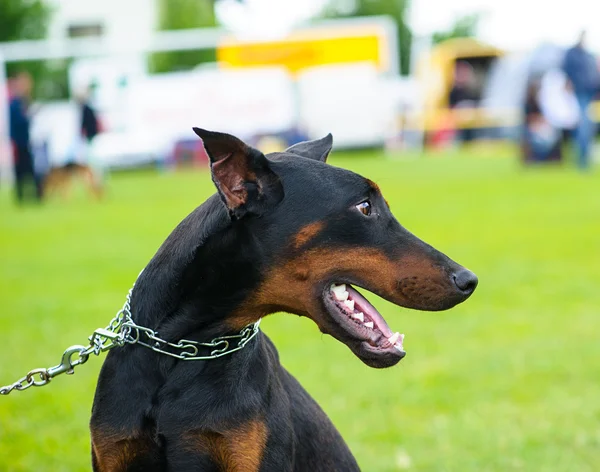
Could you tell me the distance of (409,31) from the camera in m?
67.7

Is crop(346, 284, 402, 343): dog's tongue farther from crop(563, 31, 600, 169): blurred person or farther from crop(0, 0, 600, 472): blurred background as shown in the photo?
crop(563, 31, 600, 169): blurred person

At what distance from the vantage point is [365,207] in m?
3.36

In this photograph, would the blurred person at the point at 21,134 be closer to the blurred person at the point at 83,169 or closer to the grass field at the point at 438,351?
the blurred person at the point at 83,169

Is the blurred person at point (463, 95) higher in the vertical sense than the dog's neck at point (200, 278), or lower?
lower

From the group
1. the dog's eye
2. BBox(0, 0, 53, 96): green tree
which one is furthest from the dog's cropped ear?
BBox(0, 0, 53, 96): green tree

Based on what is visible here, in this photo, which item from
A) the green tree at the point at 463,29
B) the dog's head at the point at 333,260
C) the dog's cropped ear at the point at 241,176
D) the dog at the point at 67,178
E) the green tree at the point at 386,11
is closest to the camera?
the dog's cropped ear at the point at 241,176

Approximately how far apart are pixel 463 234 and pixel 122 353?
9.37 m

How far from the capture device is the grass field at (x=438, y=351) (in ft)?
17.2

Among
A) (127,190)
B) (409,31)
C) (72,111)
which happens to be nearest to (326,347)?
(127,190)

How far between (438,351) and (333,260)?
3.98m

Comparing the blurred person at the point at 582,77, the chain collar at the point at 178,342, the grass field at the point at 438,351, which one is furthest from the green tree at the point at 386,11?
the chain collar at the point at 178,342

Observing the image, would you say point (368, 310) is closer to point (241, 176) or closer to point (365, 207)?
point (365, 207)

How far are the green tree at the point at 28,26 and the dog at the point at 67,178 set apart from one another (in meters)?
14.0

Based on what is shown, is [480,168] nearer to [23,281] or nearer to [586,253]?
[586,253]
